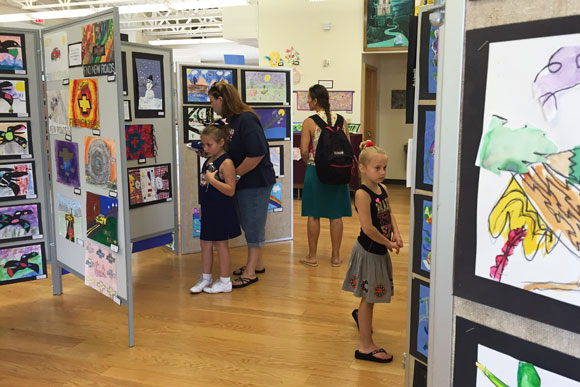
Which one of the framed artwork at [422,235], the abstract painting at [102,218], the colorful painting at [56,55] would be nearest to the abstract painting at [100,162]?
the abstract painting at [102,218]

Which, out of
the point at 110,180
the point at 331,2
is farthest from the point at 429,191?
the point at 331,2

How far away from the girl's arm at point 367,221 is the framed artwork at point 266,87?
8.67 feet

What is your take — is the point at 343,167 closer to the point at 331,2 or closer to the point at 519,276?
the point at 519,276

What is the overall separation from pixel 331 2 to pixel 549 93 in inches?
336

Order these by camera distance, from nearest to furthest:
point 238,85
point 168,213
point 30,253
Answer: point 30,253 → point 168,213 → point 238,85

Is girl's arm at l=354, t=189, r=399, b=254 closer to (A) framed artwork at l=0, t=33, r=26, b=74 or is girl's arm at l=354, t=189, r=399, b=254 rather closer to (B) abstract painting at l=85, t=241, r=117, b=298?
(B) abstract painting at l=85, t=241, r=117, b=298

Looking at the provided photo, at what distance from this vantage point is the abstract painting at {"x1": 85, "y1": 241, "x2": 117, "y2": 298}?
307 centimetres

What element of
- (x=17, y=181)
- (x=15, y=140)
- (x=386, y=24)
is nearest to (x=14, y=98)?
(x=15, y=140)

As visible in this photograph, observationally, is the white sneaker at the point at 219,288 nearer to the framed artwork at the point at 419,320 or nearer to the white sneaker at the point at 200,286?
the white sneaker at the point at 200,286

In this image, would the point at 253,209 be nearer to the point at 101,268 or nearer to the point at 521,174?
the point at 101,268

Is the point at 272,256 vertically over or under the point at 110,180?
under

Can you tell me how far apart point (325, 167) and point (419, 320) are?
7.20 ft

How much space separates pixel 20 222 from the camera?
3.54 meters

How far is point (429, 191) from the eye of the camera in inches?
80.0
